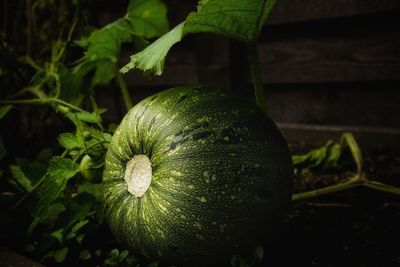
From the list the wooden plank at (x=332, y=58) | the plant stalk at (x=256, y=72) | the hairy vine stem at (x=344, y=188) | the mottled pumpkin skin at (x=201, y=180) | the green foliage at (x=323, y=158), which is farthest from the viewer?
the wooden plank at (x=332, y=58)

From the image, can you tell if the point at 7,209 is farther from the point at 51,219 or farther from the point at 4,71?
the point at 4,71

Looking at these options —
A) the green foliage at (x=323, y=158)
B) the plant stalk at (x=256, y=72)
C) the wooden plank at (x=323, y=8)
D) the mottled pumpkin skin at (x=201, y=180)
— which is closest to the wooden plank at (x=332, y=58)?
the wooden plank at (x=323, y=8)

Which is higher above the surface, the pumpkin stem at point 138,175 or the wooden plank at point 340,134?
the pumpkin stem at point 138,175

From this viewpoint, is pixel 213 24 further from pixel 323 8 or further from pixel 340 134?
pixel 340 134

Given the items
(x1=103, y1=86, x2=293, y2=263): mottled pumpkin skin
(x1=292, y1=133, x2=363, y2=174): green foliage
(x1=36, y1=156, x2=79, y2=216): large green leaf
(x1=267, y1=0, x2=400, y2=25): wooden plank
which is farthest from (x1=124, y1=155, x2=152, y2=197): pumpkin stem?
(x1=267, y1=0, x2=400, y2=25): wooden plank

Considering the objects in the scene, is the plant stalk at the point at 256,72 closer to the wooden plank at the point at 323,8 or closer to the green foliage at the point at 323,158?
the green foliage at the point at 323,158

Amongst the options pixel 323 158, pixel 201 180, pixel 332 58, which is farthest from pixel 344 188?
pixel 332 58
